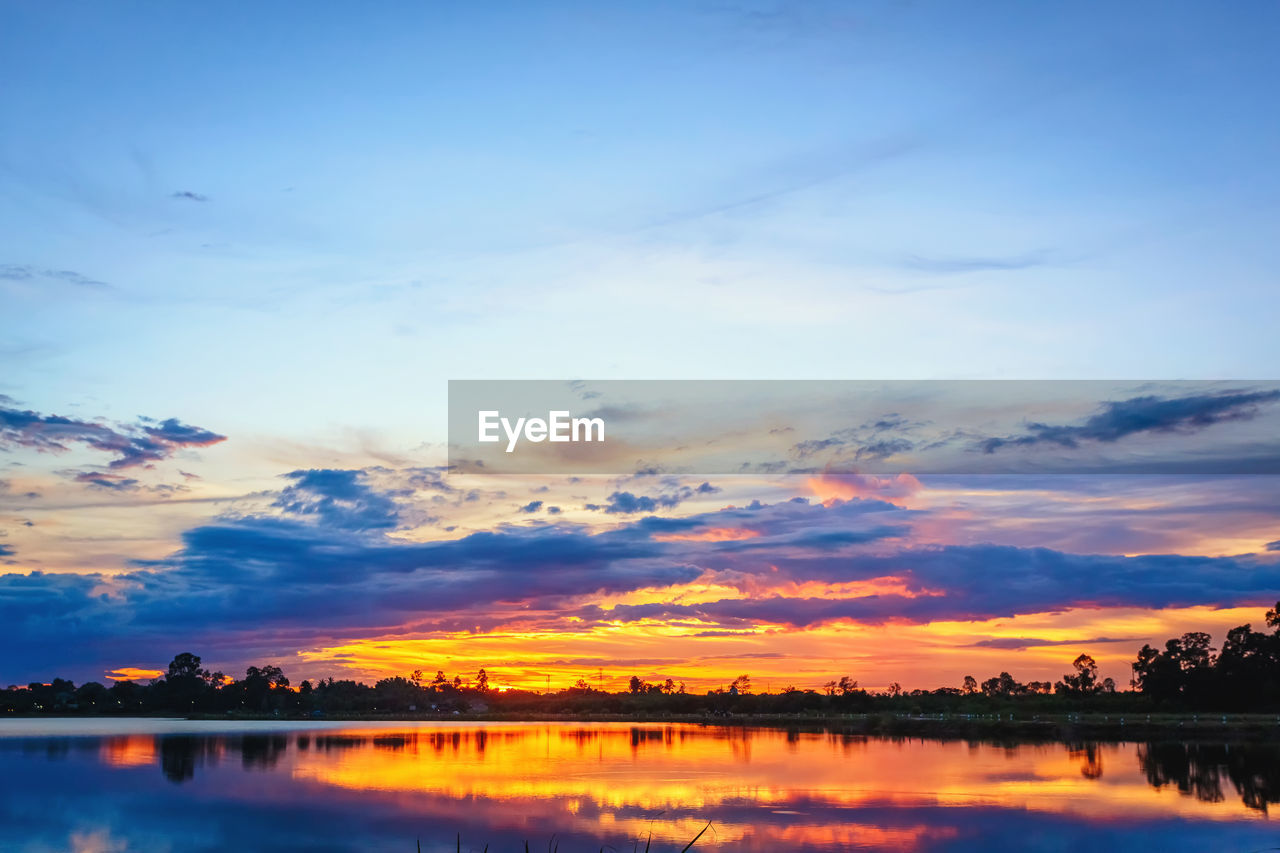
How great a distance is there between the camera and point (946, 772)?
49875 mm

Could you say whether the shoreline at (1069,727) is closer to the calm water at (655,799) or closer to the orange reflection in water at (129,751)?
the calm water at (655,799)

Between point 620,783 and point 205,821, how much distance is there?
17.6 metres

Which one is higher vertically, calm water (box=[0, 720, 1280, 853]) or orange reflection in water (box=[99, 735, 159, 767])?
calm water (box=[0, 720, 1280, 853])

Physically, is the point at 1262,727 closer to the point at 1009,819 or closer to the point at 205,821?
the point at 1009,819

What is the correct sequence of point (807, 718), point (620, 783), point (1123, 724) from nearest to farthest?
point (620, 783)
point (1123, 724)
point (807, 718)

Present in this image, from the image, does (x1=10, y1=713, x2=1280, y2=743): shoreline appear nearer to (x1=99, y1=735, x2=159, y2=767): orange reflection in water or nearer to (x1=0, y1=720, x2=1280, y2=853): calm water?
(x1=0, y1=720, x2=1280, y2=853): calm water

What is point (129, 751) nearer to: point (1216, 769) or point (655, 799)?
point (655, 799)

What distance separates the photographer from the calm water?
30516 mm

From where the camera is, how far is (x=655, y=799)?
3934 centimetres

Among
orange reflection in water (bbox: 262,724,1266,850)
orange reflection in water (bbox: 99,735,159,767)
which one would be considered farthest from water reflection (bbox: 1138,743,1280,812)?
orange reflection in water (bbox: 99,735,159,767)

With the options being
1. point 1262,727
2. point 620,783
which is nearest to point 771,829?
point 620,783

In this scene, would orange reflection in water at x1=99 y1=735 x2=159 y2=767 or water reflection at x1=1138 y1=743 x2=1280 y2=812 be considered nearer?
water reflection at x1=1138 y1=743 x2=1280 y2=812

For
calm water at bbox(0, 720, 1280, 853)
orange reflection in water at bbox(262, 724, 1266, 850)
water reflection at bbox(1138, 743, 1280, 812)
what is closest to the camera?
calm water at bbox(0, 720, 1280, 853)

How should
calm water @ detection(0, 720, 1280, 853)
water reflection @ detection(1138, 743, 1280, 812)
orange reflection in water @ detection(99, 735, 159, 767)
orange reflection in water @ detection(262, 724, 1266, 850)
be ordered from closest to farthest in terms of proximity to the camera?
calm water @ detection(0, 720, 1280, 853) < orange reflection in water @ detection(262, 724, 1266, 850) < water reflection @ detection(1138, 743, 1280, 812) < orange reflection in water @ detection(99, 735, 159, 767)
